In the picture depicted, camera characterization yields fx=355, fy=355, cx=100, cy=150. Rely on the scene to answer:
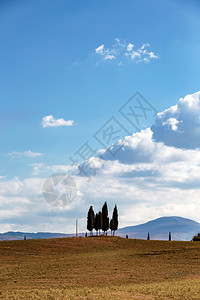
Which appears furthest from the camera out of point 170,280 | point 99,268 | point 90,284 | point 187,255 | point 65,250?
point 65,250

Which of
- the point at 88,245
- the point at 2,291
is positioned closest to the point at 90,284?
the point at 2,291

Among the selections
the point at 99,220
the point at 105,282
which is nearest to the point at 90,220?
the point at 99,220

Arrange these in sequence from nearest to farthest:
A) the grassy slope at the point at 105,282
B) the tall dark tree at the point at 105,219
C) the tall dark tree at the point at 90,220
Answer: the grassy slope at the point at 105,282 → the tall dark tree at the point at 90,220 → the tall dark tree at the point at 105,219

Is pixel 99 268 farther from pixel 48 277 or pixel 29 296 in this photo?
pixel 29 296

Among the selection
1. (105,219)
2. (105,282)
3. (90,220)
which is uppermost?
(105,219)

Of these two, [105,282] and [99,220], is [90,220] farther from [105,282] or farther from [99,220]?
[105,282]

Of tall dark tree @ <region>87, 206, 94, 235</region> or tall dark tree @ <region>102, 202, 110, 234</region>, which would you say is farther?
tall dark tree @ <region>102, 202, 110, 234</region>

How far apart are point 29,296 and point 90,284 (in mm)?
5935

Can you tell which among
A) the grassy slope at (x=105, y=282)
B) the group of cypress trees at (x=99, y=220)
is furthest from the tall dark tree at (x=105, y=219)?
the grassy slope at (x=105, y=282)

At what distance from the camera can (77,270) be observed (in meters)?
31.1

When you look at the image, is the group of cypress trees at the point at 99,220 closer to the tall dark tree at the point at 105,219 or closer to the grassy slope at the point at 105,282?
the tall dark tree at the point at 105,219

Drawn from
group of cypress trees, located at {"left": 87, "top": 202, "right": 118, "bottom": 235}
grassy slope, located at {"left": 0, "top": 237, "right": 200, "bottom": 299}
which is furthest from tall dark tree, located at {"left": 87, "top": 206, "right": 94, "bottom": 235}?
grassy slope, located at {"left": 0, "top": 237, "right": 200, "bottom": 299}

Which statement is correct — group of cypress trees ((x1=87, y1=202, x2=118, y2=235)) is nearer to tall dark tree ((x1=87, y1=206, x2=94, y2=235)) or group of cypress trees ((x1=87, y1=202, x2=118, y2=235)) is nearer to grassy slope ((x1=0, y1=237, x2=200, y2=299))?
tall dark tree ((x1=87, y1=206, x2=94, y2=235))

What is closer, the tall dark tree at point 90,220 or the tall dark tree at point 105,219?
the tall dark tree at point 90,220
